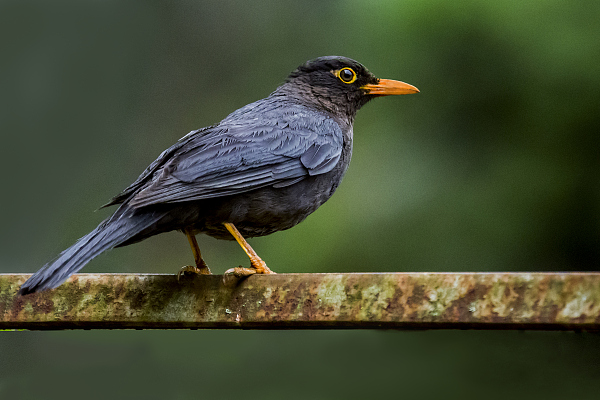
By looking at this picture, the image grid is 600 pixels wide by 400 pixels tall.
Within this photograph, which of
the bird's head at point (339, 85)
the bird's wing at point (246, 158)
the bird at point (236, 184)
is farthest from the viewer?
the bird's head at point (339, 85)

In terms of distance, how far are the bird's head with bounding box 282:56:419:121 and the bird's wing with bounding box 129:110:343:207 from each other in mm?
546

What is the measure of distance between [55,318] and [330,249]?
3.80m

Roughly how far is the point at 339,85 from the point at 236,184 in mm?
1619

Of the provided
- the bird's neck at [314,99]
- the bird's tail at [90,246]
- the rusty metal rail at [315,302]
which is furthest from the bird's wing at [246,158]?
the rusty metal rail at [315,302]

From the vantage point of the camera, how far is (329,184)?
156 inches

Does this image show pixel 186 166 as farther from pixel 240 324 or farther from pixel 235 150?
pixel 240 324

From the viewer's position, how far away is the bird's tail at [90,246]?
8.27 feet

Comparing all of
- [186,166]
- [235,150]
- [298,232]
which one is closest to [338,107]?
[235,150]

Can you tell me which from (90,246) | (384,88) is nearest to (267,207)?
(90,246)

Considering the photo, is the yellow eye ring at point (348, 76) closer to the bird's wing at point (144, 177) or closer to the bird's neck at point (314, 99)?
the bird's neck at point (314, 99)

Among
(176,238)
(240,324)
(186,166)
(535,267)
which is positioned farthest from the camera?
(176,238)

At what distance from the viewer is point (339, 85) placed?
187 inches

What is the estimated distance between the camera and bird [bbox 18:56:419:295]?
3117mm

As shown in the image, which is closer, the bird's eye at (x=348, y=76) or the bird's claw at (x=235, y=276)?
the bird's claw at (x=235, y=276)
